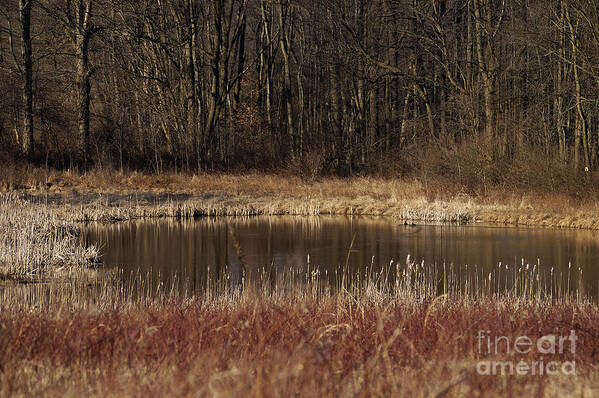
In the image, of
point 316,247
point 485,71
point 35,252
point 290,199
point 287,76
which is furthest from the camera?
point 287,76

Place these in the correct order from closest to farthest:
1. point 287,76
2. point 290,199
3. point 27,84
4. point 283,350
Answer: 1. point 283,350
2. point 290,199
3. point 27,84
4. point 287,76

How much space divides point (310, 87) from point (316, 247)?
2514 centimetres

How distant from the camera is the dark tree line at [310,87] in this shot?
24734mm

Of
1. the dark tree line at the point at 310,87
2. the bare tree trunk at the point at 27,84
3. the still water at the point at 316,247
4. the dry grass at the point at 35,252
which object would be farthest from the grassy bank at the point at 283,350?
the bare tree trunk at the point at 27,84

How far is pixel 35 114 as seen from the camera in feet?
94.4

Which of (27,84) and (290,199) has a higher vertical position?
(27,84)

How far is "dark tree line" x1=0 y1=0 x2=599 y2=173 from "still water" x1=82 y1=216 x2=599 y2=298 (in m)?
4.94

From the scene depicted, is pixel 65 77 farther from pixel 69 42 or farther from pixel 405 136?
pixel 405 136

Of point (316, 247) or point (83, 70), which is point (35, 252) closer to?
point (316, 247)

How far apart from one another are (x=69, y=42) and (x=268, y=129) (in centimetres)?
1100

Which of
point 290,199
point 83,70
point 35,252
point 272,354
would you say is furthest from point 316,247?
point 83,70

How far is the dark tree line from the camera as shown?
81.1 ft

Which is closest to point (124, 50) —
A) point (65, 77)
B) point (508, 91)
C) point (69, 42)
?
point (65, 77)

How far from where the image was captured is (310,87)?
40719mm
